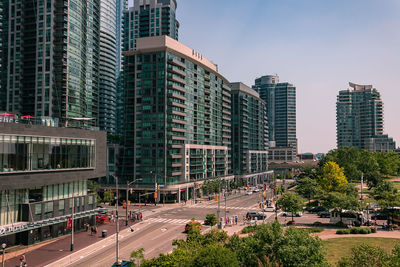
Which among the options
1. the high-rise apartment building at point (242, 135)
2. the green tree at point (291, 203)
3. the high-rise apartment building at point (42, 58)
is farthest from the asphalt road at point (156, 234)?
the high-rise apartment building at point (242, 135)

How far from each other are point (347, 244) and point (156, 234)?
30.6 m

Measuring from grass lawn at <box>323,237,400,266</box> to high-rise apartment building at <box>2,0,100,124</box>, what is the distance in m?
94.4

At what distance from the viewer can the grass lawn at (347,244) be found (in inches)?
1744

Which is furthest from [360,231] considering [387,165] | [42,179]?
[387,165]

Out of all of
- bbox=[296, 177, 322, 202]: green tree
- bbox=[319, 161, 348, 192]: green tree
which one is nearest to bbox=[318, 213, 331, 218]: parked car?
bbox=[296, 177, 322, 202]: green tree

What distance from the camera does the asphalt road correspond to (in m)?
45.9

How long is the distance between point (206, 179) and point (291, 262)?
98490 millimetres

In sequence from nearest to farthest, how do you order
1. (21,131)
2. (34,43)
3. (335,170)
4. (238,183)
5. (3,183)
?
1. (3,183)
2. (21,131)
3. (335,170)
4. (34,43)
5. (238,183)

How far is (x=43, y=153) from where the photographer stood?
54062 mm

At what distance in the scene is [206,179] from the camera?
416 ft

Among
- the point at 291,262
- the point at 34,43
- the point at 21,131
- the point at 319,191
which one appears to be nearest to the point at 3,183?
the point at 21,131

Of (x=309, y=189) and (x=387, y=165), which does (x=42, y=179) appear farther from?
(x=387, y=165)

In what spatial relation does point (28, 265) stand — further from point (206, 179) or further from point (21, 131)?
point (206, 179)

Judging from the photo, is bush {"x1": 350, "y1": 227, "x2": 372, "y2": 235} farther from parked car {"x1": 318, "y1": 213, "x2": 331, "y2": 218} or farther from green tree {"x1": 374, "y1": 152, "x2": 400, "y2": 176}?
green tree {"x1": 374, "y1": 152, "x2": 400, "y2": 176}
